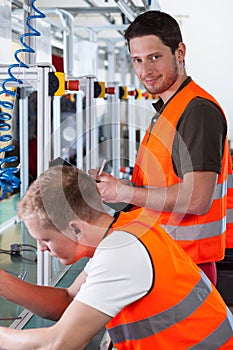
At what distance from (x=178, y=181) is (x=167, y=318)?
0.60m

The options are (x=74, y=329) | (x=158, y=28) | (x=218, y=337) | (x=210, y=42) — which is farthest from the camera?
(x=210, y=42)

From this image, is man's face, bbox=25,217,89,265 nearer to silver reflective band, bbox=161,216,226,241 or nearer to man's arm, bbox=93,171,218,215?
man's arm, bbox=93,171,218,215

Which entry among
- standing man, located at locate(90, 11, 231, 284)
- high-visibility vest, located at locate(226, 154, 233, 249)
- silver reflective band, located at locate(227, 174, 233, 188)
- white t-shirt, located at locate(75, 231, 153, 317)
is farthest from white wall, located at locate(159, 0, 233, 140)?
white t-shirt, located at locate(75, 231, 153, 317)

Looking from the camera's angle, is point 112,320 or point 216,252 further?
point 216,252

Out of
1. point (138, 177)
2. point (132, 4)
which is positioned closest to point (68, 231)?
point (138, 177)

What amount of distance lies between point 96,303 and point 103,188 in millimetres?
537

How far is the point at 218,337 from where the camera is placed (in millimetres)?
1417

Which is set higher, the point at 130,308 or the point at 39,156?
the point at 39,156

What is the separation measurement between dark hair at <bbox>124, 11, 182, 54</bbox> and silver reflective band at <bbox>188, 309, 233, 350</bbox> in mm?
911

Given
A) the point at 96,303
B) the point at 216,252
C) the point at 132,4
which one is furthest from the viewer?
the point at 132,4

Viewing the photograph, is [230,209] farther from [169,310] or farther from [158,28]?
[169,310]

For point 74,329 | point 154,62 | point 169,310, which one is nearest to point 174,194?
point 154,62

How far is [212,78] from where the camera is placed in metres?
8.63

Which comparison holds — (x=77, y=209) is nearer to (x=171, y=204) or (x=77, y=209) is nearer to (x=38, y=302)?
(x=38, y=302)
